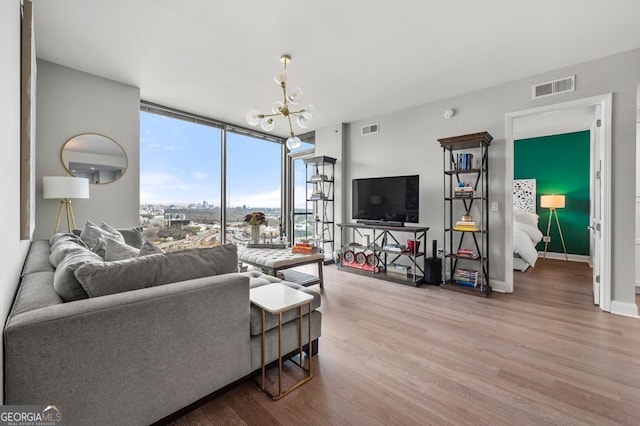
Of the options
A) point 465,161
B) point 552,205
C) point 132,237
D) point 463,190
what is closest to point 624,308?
point 463,190

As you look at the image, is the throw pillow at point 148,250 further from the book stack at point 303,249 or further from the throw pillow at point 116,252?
the book stack at point 303,249

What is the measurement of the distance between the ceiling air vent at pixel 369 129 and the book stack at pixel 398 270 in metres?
2.40

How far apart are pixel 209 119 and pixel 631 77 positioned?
559cm

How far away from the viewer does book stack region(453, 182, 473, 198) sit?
3.69 meters

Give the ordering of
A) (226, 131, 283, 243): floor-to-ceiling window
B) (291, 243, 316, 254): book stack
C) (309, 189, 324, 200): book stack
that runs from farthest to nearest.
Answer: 1. (309, 189, 324, 200): book stack
2. (226, 131, 283, 243): floor-to-ceiling window
3. (291, 243, 316, 254): book stack

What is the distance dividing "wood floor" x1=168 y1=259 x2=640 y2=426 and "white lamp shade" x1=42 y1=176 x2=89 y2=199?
103 inches

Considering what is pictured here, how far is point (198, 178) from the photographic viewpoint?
15.8ft

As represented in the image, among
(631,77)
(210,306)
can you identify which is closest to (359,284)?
(210,306)

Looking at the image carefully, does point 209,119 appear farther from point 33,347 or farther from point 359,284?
point 33,347

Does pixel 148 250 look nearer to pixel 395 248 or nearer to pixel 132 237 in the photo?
pixel 132 237

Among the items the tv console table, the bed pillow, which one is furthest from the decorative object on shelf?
the bed pillow

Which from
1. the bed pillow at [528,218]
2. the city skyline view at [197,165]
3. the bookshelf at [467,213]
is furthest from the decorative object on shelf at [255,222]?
the bed pillow at [528,218]

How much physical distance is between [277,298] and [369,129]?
161 inches

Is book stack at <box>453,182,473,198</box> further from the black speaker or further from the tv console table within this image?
the black speaker
